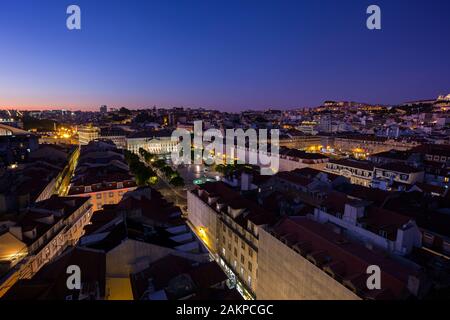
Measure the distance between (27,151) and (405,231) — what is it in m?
71.4

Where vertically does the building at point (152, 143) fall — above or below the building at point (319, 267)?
above

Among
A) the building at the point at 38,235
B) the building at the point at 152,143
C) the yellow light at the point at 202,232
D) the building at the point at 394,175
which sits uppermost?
the building at the point at 152,143

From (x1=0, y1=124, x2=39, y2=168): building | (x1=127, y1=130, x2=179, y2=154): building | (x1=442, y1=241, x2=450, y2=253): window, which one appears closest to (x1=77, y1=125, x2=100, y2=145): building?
(x1=127, y1=130, x2=179, y2=154): building

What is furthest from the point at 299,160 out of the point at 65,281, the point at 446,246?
the point at 65,281

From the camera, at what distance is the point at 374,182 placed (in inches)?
1436

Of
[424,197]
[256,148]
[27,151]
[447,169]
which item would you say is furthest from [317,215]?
[27,151]

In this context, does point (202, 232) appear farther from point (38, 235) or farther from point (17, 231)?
point (17, 231)

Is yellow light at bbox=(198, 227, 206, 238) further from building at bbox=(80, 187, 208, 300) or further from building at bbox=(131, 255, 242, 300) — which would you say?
building at bbox=(131, 255, 242, 300)

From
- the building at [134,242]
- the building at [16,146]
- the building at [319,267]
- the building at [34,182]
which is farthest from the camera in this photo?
the building at [16,146]

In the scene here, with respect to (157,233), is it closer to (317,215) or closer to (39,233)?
(39,233)

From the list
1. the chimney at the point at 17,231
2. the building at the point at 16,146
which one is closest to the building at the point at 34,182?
the building at the point at 16,146

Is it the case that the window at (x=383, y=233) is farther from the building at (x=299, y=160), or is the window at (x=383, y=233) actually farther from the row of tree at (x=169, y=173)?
the row of tree at (x=169, y=173)

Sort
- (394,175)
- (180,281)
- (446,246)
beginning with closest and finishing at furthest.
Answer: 1. (180,281)
2. (446,246)
3. (394,175)

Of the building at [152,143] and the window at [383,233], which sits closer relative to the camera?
the window at [383,233]
